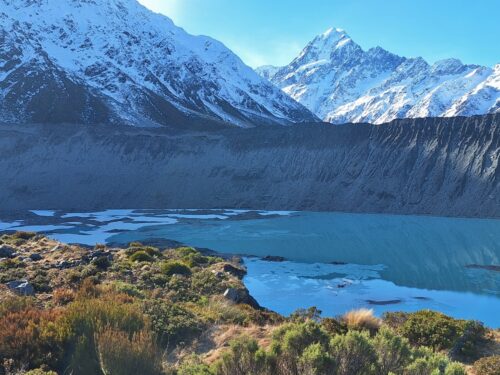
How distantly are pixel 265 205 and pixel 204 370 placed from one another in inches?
3591

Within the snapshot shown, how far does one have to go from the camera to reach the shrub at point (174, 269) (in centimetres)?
2268

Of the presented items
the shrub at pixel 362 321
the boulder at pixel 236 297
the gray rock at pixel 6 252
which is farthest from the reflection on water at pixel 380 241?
the gray rock at pixel 6 252

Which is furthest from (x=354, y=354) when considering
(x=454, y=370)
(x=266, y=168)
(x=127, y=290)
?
(x=266, y=168)

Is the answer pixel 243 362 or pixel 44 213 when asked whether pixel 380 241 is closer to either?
pixel 243 362

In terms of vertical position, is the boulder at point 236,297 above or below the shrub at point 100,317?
below

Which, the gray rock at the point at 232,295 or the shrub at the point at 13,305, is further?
the gray rock at the point at 232,295

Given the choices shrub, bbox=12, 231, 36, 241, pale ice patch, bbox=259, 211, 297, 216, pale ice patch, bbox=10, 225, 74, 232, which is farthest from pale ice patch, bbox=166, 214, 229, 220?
shrub, bbox=12, 231, 36, 241

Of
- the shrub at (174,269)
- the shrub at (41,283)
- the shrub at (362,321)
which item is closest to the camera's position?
the shrub at (362,321)

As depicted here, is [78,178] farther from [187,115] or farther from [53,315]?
[53,315]

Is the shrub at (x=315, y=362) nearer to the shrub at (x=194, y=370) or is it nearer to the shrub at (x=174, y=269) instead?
the shrub at (x=194, y=370)

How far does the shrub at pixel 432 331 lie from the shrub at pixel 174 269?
41.7 feet

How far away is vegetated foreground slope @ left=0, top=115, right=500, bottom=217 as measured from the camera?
306 feet

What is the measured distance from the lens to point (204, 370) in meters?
8.43

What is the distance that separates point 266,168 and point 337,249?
58.9 metres
